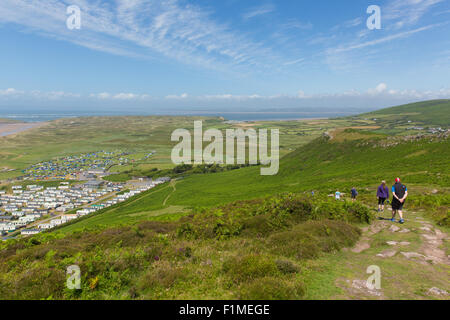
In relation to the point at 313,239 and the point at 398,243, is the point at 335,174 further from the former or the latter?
the point at 313,239

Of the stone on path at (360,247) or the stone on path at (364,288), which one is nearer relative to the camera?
the stone on path at (364,288)

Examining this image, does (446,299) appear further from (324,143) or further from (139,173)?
(139,173)

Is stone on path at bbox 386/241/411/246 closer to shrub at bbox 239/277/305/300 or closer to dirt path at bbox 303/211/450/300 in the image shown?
dirt path at bbox 303/211/450/300

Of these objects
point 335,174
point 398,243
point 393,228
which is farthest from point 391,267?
point 335,174

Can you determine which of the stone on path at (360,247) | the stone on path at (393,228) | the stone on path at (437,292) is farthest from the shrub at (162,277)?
the stone on path at (393,228)

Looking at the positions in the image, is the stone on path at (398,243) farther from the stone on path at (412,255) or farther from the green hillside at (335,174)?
the green hillside at (335,174)

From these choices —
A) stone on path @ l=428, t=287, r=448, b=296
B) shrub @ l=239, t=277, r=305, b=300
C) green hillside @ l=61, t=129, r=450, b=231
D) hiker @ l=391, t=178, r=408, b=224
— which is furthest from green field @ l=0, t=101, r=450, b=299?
green hillside @ l=61, t=129, r=450, b=231

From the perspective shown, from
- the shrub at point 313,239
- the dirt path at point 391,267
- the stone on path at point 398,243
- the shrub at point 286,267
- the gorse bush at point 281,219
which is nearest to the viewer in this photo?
the dirt path at point 391,267

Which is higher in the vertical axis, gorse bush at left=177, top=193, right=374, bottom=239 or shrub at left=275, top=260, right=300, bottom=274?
shrub at left=275, top=260, right=300, bottom=274
